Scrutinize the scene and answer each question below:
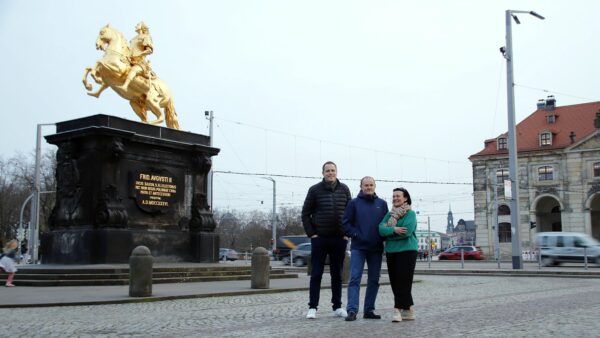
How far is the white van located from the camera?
3506 cm

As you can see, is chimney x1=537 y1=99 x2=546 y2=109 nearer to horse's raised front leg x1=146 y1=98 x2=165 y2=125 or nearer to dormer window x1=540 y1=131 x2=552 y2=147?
dormer window x1=540 y1=131 x2=552 y2=147

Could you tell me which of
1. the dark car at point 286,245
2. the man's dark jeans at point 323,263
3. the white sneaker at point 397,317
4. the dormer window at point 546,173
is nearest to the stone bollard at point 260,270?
the man's dark jeans at point 323,263

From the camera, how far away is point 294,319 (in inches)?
379

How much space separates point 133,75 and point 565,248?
25504 mm

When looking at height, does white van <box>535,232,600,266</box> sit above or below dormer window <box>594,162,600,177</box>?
below

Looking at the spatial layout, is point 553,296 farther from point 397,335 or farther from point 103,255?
point 103,255

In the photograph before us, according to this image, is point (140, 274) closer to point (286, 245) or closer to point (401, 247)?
point (401, 247)

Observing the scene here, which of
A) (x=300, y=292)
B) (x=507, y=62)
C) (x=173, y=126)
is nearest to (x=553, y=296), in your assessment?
(x=300, y=292)

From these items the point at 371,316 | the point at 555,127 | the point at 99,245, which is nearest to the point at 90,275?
the point at 99,245

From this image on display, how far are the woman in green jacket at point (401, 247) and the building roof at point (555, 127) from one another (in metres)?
61.7

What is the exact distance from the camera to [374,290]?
9.47 m

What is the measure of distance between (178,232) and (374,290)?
12.6 m

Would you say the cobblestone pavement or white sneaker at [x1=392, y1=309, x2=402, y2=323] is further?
white sneaker at [x1=392, y1=309, x2=402, y2=323]

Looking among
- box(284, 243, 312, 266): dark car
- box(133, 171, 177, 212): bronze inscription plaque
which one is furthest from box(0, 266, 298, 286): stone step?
box(284, 243, 312, 266): dark car
